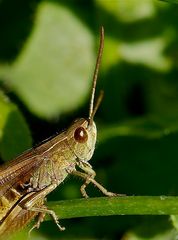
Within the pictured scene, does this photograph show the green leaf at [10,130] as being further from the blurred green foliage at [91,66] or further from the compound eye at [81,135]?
the blurred green foliage at [91,66]

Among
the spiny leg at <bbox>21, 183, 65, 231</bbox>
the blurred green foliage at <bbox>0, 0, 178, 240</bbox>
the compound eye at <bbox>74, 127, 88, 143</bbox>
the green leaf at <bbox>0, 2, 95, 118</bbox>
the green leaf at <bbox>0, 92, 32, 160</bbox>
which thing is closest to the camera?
the spiny leg at <bbox>21, 183, 65, 231</bbox>

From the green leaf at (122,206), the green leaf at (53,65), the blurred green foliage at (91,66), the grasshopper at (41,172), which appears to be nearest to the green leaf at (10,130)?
the grasshopper at (41,172)

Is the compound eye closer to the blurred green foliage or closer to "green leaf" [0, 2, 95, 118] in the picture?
the blurred green foliage

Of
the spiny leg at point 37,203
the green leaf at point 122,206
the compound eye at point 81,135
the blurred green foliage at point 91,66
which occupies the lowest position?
the blurred green foliage at point 91,66

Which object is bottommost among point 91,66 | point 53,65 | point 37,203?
point 91,66

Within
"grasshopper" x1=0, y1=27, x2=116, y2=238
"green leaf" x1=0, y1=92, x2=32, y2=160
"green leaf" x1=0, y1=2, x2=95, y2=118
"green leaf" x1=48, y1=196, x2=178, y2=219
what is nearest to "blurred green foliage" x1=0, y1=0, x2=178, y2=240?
"green leaf" x1=0, y1=2, x2=95, y2=118

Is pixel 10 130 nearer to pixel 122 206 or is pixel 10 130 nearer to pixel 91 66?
pixel 122 206

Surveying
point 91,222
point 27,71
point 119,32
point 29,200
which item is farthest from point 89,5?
point 29,200

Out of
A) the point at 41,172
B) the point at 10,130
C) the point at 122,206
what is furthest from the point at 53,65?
the point at 122,206
